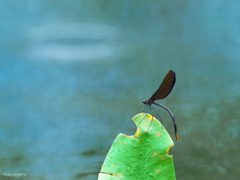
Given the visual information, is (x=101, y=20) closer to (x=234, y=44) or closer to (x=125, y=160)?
(x=234, y=44)

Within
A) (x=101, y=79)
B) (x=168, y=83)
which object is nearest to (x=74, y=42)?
(x=101, y=79)

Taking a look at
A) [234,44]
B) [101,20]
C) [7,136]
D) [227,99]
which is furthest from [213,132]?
[7,136]

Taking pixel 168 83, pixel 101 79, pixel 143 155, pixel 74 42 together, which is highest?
pixel 74 42

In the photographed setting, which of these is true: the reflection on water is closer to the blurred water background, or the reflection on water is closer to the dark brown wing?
the blurred water background

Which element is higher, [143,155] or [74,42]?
[74,42]

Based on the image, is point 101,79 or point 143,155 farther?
point 101,79

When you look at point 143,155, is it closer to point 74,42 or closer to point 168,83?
point 168,83

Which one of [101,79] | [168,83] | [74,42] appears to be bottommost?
[168,83]

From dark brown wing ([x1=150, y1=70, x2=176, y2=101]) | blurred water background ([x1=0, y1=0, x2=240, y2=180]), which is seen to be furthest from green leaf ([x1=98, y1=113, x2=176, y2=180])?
blurred water background ([x1=0, y1=0, x2=240, y2=180])
